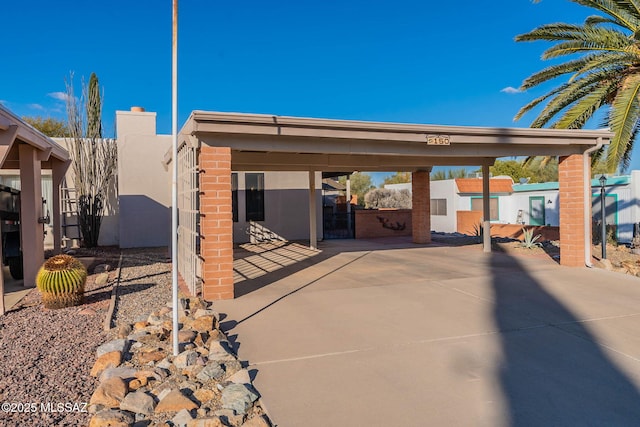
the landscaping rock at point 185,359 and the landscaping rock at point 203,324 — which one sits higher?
the landscaping rock at point 203,324

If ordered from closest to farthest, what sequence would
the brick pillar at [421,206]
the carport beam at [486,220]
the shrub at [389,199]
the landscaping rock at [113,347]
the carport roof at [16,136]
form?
1. the landscaping rock at [113,347]
2. the carport roof at [16,136]
3. the carport beam at [486,220]
4. the brick pillar at [421,206]
5. the shrub at [389,199]

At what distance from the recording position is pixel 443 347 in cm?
494

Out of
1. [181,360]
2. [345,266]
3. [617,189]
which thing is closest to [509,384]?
[181,360]

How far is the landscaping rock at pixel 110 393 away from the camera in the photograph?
3629 millimetres

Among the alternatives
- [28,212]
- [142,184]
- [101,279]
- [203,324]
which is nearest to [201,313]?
[203,324]

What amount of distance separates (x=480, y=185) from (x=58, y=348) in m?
25.1

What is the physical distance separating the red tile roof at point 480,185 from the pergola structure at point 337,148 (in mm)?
15677

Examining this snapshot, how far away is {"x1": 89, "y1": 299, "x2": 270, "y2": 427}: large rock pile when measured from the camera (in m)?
3.40

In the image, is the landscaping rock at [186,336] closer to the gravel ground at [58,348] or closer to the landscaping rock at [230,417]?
the gravel ground at [58,348]

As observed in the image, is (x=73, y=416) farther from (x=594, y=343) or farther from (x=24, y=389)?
(x=594, y=343)

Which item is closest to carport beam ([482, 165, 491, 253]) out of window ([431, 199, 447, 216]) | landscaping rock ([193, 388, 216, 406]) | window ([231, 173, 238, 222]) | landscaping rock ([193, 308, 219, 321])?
window ([231, 173, 238, 222])

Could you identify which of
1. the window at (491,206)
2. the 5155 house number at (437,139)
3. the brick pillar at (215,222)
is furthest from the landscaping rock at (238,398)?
the window at (491,206)

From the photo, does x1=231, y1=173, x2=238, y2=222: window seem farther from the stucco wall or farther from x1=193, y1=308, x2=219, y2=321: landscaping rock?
x1=193, y1=308, x2=219, y2=321: landscaping rock

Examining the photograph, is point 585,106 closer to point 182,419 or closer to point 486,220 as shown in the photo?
point 486,220
